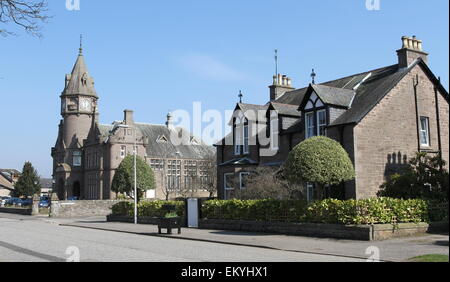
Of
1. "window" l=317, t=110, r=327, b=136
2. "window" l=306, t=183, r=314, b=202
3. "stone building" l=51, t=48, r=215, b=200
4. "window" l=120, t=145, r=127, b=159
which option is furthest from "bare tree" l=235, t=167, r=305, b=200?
"window" l=120, t=145, r=127, b=159

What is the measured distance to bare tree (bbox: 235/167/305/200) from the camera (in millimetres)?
26359

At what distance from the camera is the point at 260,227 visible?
76.5 feet

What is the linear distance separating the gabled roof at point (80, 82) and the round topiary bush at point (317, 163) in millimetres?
63497

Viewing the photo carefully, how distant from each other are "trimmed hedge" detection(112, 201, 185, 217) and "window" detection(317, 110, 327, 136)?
991cm

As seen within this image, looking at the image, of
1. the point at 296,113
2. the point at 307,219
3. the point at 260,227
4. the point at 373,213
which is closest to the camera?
the point at 373,213

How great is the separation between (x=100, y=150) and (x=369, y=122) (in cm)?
5199

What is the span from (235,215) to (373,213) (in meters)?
8.49

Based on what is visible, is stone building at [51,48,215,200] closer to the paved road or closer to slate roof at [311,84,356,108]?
slate roof at [311,84,356,108]

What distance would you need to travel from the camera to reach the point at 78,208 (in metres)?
47.7

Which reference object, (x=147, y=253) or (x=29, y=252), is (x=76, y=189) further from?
(x=147, y=253)

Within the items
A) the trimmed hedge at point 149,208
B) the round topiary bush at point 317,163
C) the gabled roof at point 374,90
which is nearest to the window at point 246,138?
the trimmed hedge at point 149,208

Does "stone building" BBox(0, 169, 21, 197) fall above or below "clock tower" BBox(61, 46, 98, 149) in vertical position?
below
